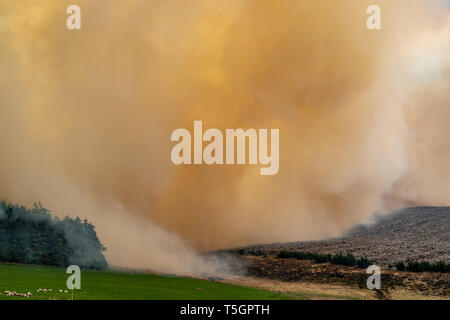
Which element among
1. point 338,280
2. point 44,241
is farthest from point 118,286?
point 338,280

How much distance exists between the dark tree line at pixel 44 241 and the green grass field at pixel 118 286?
7.37ft

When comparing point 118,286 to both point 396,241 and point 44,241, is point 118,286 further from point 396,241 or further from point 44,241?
point 396,241

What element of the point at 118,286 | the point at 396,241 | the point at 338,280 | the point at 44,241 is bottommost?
the point at 338,280

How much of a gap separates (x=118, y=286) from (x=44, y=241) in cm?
1442

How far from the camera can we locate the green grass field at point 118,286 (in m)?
33.2

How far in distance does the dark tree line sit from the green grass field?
225cm

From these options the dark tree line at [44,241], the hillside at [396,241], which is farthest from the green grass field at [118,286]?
the hillside at [396,241]

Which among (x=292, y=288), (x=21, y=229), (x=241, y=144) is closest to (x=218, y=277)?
(x=292, y=288)

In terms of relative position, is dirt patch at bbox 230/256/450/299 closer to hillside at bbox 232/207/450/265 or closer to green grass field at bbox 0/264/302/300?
green grass field at bbox 0/264/302/300

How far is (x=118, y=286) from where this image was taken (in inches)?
1506

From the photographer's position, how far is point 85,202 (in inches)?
2402

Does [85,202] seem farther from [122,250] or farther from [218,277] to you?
[218,277]

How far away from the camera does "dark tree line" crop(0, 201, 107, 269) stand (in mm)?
48344

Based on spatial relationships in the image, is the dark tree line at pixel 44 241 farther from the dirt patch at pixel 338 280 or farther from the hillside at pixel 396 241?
the hillside at pixel 396 241
